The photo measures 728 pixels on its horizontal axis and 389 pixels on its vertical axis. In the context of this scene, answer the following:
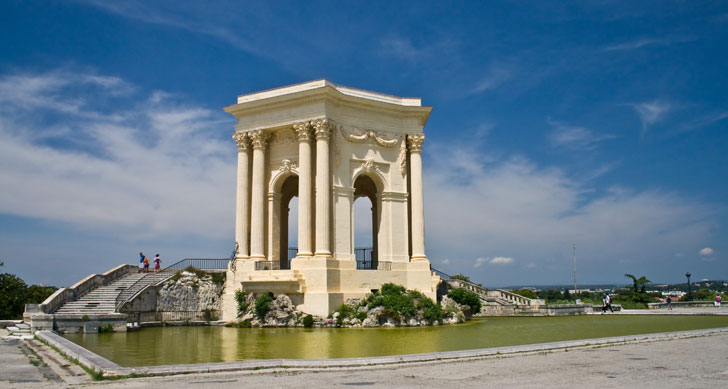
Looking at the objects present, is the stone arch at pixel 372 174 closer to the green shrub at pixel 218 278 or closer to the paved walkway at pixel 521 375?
the green shrub at pixel 218 278

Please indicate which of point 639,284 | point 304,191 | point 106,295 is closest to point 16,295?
point 106,295

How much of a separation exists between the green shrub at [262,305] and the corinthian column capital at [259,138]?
864 centimetres

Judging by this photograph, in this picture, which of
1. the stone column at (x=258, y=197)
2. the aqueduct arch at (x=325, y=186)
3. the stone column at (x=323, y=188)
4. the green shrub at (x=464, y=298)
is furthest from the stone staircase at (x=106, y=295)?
the green shrub at (x=464, y=298)

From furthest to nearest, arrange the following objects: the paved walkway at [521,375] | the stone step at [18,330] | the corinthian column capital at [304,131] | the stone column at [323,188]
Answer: the corinthian column capital at [304,131] → the stone column at [323,188] → the stone step at [18,330] → the paved walkway at [521,375]

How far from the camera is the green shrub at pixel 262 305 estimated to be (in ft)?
94.4

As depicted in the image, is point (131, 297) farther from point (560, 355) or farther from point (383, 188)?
point (560, 355)

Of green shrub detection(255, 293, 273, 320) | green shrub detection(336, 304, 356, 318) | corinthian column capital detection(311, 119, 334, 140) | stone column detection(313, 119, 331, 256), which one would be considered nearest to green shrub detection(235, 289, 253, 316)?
green shrub detection(255, 293, 273, 320)

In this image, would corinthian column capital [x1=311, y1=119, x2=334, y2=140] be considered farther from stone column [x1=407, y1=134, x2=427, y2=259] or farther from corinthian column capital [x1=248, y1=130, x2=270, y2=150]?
stone column [x1=407, y1=134, x2=427, y2=259]

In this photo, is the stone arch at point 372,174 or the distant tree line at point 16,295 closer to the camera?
the distant tree line at point 16,295

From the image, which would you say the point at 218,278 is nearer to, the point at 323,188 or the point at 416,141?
the point at 323,188

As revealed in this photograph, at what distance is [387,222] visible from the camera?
33125mm

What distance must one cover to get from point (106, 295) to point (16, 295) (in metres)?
6.41

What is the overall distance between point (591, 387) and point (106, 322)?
2129 cm

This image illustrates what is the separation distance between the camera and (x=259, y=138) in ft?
107
